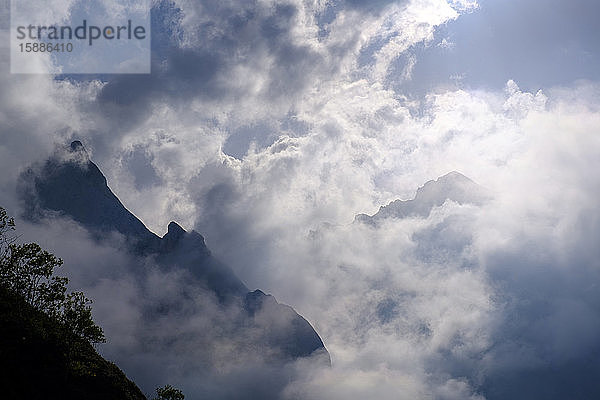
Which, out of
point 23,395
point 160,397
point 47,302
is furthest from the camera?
point 160,397

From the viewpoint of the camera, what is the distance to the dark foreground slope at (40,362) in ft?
265

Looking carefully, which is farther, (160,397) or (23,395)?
(160,397)

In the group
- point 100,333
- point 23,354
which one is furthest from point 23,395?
point 100,333

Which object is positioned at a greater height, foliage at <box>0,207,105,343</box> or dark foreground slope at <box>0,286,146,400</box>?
foliage at <box>0,207,105,343</box>

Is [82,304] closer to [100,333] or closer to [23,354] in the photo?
[100,333]

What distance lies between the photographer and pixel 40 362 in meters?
88.2

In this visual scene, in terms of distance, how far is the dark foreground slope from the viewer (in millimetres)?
80812

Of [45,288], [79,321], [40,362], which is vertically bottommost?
[40,362]

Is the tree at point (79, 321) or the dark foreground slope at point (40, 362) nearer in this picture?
the dark foreground slope at point (40, 362)

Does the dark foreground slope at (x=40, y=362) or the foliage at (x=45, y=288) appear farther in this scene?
the foliage at (x=45, y=288)

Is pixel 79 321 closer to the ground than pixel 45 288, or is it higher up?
closer to the ground

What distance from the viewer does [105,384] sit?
10225 centimetres

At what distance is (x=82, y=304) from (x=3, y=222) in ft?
76.7

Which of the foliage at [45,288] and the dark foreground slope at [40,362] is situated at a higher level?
the foliage at [45,288]
